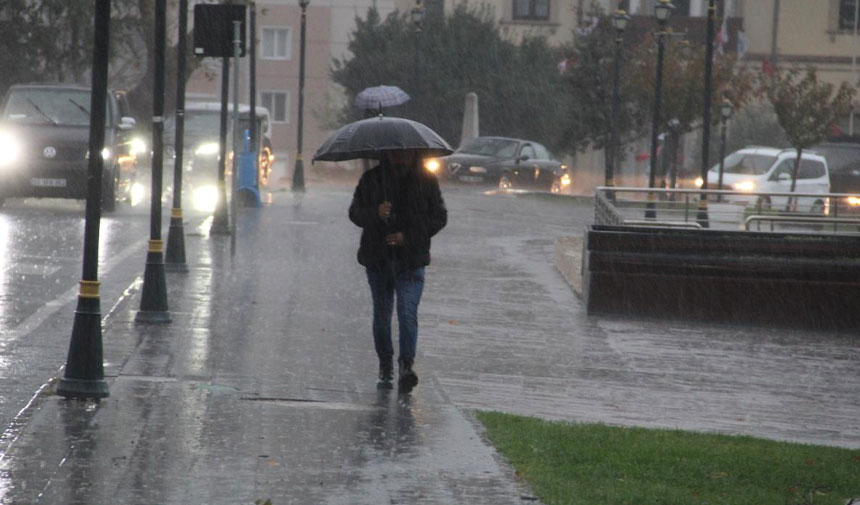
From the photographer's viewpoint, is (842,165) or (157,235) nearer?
(157,235)

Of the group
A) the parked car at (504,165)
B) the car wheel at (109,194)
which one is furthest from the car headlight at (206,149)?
the parked car at (504,165)

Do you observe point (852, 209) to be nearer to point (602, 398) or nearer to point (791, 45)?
point (602, 398)

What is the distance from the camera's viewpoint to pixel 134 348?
11547 millimetres

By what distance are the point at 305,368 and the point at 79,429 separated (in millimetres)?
2963

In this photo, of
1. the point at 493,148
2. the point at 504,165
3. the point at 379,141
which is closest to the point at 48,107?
the point at 379,141

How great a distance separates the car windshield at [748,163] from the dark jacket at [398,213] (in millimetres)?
30799

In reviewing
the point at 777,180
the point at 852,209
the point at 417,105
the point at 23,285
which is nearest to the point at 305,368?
the point at 23,285

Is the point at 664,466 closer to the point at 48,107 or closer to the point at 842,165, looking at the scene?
the point at 48,107

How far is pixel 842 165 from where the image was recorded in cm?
4528

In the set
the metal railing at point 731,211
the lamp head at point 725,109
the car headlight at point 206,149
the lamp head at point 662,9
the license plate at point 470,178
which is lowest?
the license plate at point 470,178

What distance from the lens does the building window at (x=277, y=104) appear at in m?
79.4

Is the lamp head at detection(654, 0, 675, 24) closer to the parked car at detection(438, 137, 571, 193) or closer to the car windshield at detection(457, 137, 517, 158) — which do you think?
the parked car at detection(438, 137, 571, 193)

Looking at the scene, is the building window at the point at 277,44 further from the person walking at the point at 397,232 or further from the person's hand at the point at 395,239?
the person's hand at the point at 395,239

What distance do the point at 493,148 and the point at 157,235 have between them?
3130 cm
